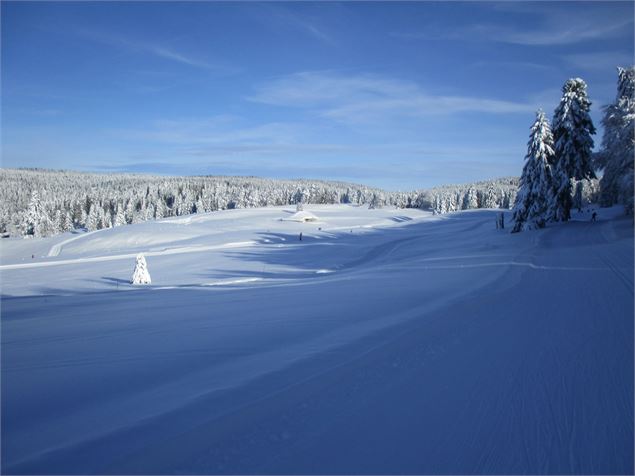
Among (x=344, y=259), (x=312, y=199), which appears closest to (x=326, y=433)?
(x=344, y=259)

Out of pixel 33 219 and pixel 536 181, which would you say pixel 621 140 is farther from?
pixel 33 219

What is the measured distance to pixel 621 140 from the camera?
22.8 meters

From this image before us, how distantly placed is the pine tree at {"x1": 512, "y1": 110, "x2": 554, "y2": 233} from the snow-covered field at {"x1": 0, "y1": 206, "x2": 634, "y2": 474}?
18661 mm

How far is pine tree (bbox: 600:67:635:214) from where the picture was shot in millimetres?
21609

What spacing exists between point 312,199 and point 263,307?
132344 millimetres

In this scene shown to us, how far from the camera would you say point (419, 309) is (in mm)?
6965

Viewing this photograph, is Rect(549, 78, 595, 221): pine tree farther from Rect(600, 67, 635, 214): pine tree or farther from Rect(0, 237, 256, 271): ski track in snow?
Rect(0, 237, 256, 271): ski track in snow

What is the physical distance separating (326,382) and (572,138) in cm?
3104

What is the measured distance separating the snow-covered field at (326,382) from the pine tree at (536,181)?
18.7 m

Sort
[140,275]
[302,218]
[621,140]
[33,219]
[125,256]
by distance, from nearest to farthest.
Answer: [140,275], [621,140], [125,256], [302,218], [33,219]

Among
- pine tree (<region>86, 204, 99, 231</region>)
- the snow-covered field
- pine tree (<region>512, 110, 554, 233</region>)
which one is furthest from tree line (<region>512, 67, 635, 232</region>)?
pine tree (<region>86, 204, 99, 231</region>)

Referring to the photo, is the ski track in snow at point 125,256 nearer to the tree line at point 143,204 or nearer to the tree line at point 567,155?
the tree line at point 567,155

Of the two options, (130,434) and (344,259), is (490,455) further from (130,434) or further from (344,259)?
(344,259)

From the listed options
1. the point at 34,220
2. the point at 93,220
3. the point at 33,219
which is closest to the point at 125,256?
the point at 34,220
